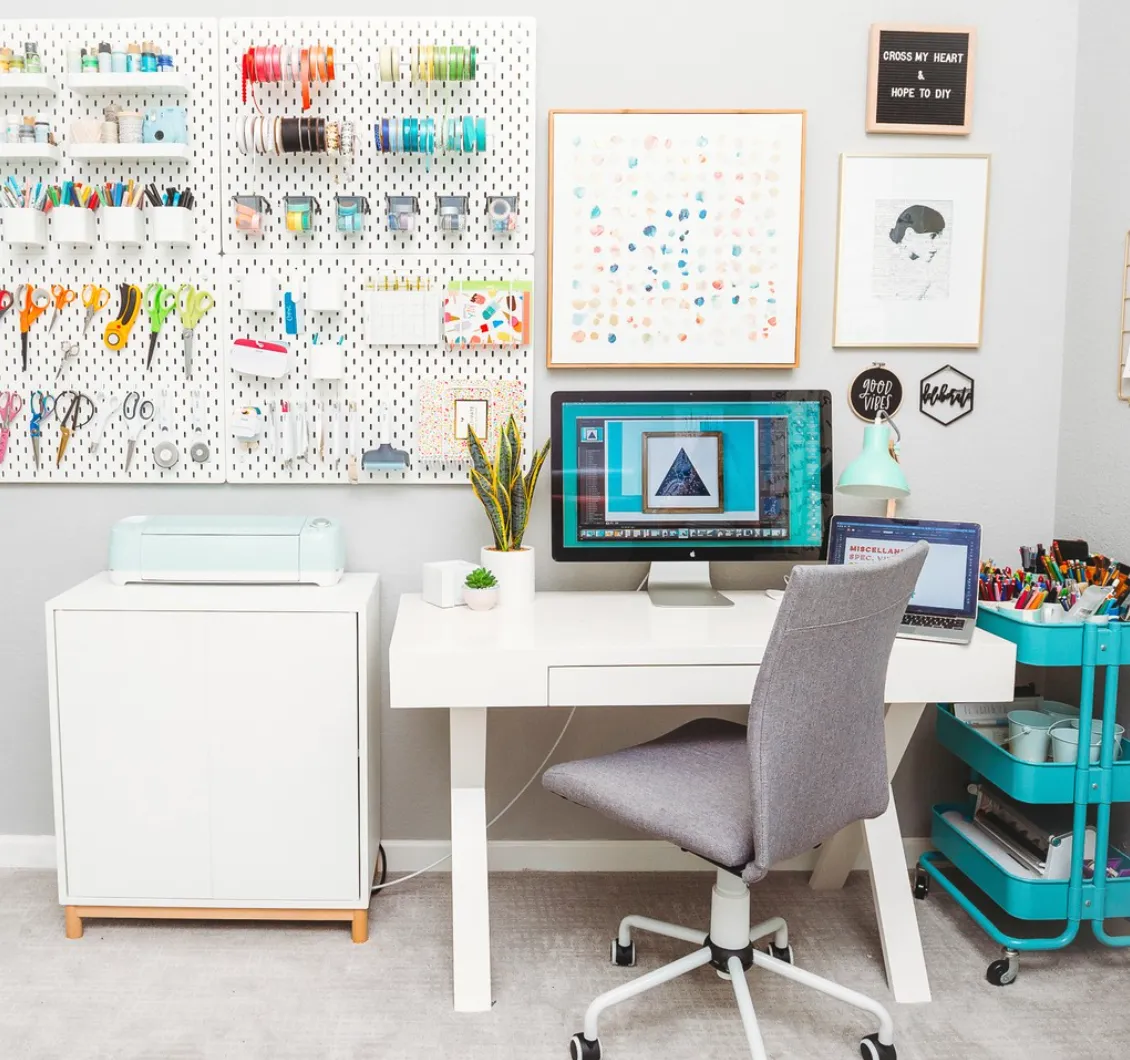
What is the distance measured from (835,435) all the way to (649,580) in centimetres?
60

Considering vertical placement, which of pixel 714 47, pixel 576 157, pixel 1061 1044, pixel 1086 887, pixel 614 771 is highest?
pixel 714 47

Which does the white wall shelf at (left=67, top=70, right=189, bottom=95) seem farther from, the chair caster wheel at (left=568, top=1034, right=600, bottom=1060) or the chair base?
the chair caster wheel at (left=568, top=1034, right=600, bottom=1060)

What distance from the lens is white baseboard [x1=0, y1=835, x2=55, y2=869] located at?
250cm

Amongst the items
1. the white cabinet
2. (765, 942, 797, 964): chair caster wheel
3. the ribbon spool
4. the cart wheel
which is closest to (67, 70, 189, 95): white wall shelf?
the ribbon spool

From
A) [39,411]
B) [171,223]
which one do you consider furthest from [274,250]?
[39,411]

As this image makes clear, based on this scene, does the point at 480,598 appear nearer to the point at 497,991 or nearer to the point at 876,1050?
the point at 497,991

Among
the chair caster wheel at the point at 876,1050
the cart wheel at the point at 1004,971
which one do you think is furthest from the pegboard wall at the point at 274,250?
the cart wheel at the point at 1004,971

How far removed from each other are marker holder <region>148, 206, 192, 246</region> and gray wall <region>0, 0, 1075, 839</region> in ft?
1.58

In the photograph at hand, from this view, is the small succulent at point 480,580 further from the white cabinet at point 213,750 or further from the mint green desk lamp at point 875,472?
the mint green desk lamp at point 875,472

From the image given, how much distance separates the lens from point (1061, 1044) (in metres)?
1.84

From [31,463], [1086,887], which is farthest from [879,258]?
[31,463]

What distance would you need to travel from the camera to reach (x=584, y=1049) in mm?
1751

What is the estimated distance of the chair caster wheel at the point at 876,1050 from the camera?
69.1 inches

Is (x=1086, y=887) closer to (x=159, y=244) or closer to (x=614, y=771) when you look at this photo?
(x=614, y=771)
